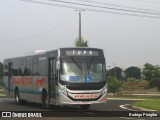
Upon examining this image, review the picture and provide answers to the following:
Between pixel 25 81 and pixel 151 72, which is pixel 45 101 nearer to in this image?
pixel 25 81

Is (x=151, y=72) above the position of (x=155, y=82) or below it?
above

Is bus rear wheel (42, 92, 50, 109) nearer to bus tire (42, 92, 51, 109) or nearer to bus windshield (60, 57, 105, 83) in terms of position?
bus tire (42, 92, 51, 109)

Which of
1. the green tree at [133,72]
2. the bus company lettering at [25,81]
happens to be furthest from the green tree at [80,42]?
the green tree at [133,72]

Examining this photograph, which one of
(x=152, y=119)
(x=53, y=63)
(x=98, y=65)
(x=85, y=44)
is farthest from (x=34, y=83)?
(x=85, y=44)

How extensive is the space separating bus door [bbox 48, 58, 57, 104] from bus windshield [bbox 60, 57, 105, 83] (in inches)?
33.9

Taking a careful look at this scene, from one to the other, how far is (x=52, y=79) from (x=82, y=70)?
6.54 ft

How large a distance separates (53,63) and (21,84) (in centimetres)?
658

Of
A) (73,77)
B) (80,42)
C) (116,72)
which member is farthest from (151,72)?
(116,72)

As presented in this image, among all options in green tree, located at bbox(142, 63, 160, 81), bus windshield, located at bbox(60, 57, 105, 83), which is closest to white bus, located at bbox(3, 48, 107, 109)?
bus windshield, located at bbox(60, 57, 105, 83)

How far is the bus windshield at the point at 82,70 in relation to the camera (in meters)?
24.3

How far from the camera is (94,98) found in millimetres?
24562

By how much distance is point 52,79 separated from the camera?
2552cm

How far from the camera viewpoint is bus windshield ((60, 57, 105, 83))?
24.3 meters

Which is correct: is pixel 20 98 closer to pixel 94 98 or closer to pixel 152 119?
pixel 94 98
